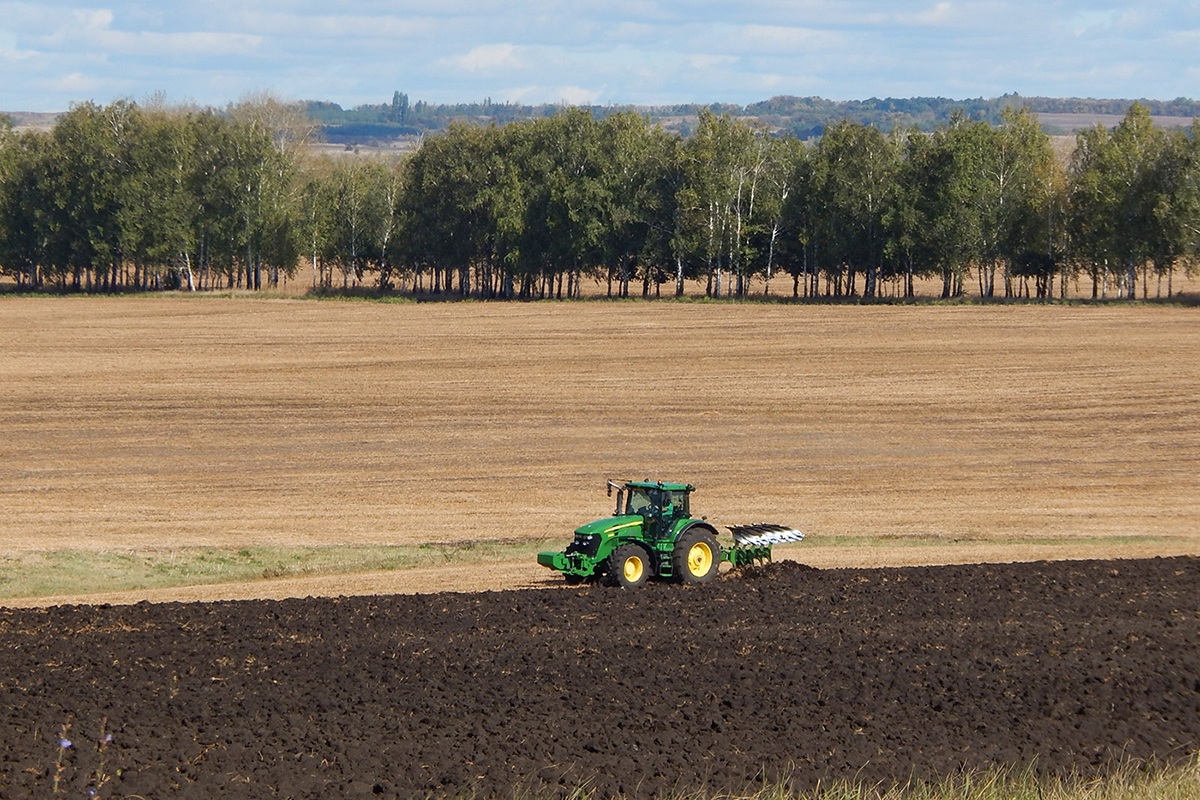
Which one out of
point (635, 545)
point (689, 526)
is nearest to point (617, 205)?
point (689, 526)

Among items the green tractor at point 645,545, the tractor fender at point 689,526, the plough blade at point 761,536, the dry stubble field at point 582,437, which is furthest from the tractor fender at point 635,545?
the dry stubble field at point 582,437

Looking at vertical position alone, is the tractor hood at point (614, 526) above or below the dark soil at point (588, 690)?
above

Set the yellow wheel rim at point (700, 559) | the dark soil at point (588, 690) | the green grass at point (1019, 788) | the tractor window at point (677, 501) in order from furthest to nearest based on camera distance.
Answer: the yellow wheel rim at point (700, 559) < the tractor window at point (677, 501) < the dark soil at point (588, 690) < the green grass at point (1019, 788)

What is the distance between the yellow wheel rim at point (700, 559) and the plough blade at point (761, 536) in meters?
0.56

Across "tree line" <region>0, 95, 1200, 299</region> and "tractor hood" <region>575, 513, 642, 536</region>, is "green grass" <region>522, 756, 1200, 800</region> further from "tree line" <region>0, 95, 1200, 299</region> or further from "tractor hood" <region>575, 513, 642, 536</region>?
"tree line" <region>0, 95, 1200, 299</region>

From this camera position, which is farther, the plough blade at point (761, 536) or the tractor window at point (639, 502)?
the plough blade at point (761, 536)

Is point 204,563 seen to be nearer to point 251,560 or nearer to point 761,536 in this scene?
point 251,560

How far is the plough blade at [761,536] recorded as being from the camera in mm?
21453

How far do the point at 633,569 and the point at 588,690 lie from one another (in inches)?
240

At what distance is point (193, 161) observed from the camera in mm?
102438

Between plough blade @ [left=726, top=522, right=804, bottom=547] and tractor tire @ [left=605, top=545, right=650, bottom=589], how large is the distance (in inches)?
64.0

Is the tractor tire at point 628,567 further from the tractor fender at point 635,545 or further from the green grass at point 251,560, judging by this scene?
the green grass at point 251,560

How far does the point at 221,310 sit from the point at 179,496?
53.6m

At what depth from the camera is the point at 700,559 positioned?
21281 millimetres
